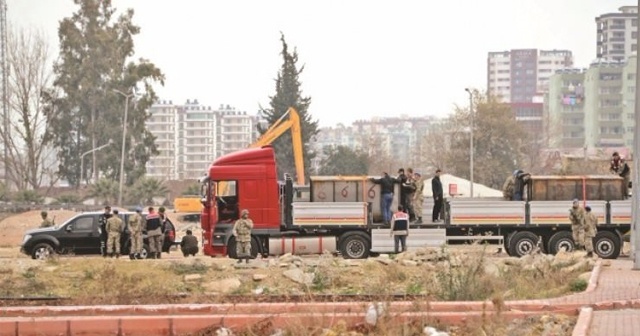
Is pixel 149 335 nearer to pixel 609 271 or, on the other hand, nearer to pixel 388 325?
pixel 388 325

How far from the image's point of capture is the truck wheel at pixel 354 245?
3631 cm

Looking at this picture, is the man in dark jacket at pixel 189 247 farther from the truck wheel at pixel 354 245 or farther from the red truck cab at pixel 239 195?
the truck wheel at pixel 354 245

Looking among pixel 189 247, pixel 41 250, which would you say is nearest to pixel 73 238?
pixel 41 250

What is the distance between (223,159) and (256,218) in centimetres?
217

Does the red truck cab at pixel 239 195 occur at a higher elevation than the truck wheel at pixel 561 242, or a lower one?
higher

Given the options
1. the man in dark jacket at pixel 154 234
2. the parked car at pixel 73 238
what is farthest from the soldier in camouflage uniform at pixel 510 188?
the man in dark jacket at pixel 154 234

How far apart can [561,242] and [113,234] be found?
12046 mm

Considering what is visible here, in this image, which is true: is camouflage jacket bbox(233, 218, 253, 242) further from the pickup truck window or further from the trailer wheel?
the pickup truck window

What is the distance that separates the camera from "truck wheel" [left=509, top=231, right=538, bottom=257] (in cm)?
3656

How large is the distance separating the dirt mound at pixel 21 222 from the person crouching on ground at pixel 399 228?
102 ft

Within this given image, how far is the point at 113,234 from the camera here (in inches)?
1398

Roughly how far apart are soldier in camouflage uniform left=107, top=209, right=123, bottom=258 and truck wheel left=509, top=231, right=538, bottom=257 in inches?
413

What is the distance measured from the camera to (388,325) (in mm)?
16312

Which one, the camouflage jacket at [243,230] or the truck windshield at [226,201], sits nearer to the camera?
the camouflage jacket at [243,230]
